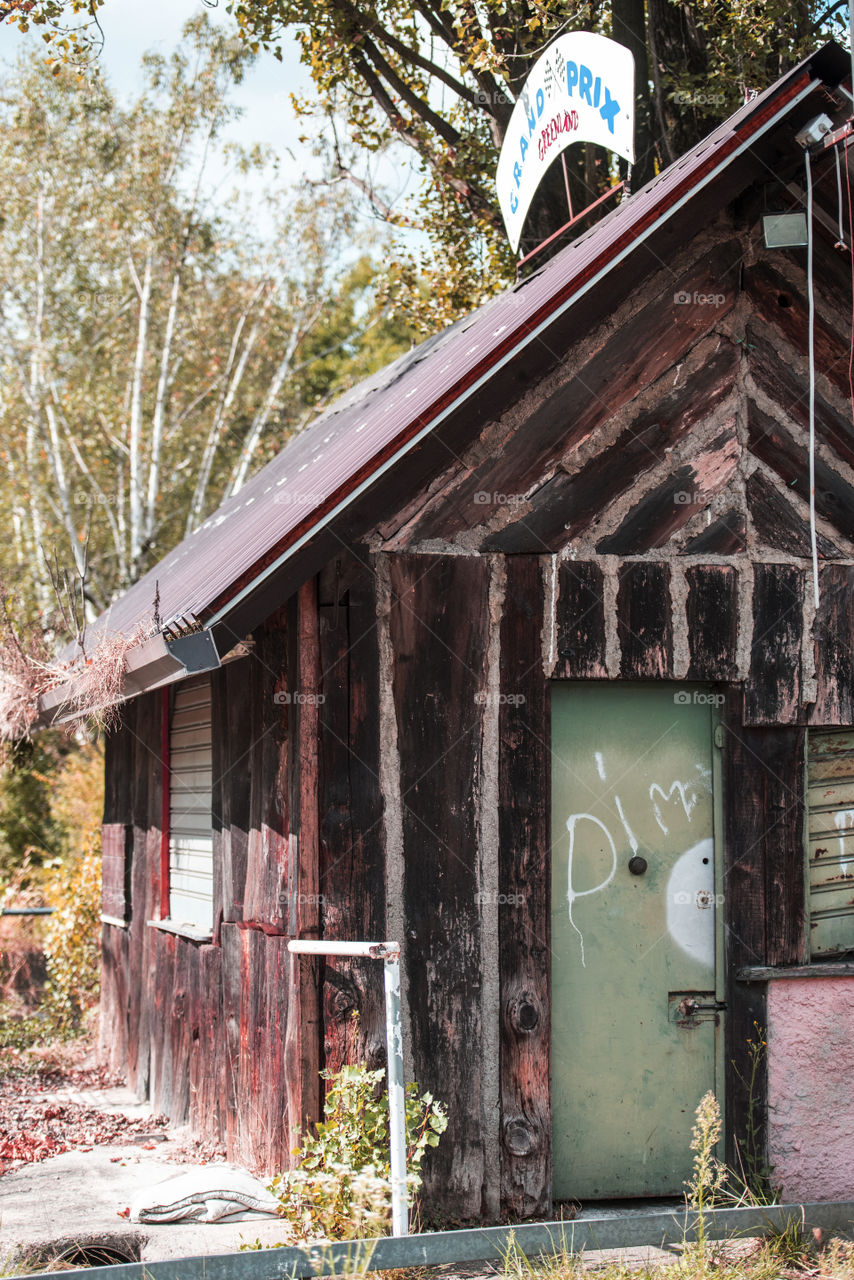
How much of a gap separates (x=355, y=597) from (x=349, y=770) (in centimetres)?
77

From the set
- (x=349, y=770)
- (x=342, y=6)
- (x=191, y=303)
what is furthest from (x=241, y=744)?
(x=191, y=303)

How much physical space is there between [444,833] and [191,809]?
2419 mm

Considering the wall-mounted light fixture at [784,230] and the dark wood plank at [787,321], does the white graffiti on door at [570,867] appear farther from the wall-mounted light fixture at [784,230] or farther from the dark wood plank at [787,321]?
the wall-mounted light fixture at [784,230]

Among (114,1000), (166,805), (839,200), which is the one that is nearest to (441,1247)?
(166,805)

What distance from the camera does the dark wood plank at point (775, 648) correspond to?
5793 mm

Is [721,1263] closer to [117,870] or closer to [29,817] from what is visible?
[117,870]

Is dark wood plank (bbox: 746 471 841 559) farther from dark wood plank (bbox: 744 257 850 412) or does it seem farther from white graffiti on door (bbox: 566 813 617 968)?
white graffiti on door (bbox: 566 813 617 968)

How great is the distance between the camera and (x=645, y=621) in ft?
18.8

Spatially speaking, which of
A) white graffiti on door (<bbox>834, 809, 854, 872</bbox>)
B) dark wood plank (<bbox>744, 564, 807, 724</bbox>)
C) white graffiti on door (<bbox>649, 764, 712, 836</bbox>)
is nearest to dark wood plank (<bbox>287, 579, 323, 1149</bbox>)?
white graffiti on door (<bbox>649, 764, 712, 836</bbox>)

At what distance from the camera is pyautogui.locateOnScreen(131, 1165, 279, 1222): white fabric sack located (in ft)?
17.2

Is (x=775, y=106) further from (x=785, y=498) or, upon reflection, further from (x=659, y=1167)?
(x=659, y=1167)

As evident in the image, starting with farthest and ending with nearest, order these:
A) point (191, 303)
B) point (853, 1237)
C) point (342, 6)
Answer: point (191, 303)
point (342, 6)
point (853, 1237)

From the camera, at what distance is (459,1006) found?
17.7ft

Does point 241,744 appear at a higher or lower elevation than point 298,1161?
higher
